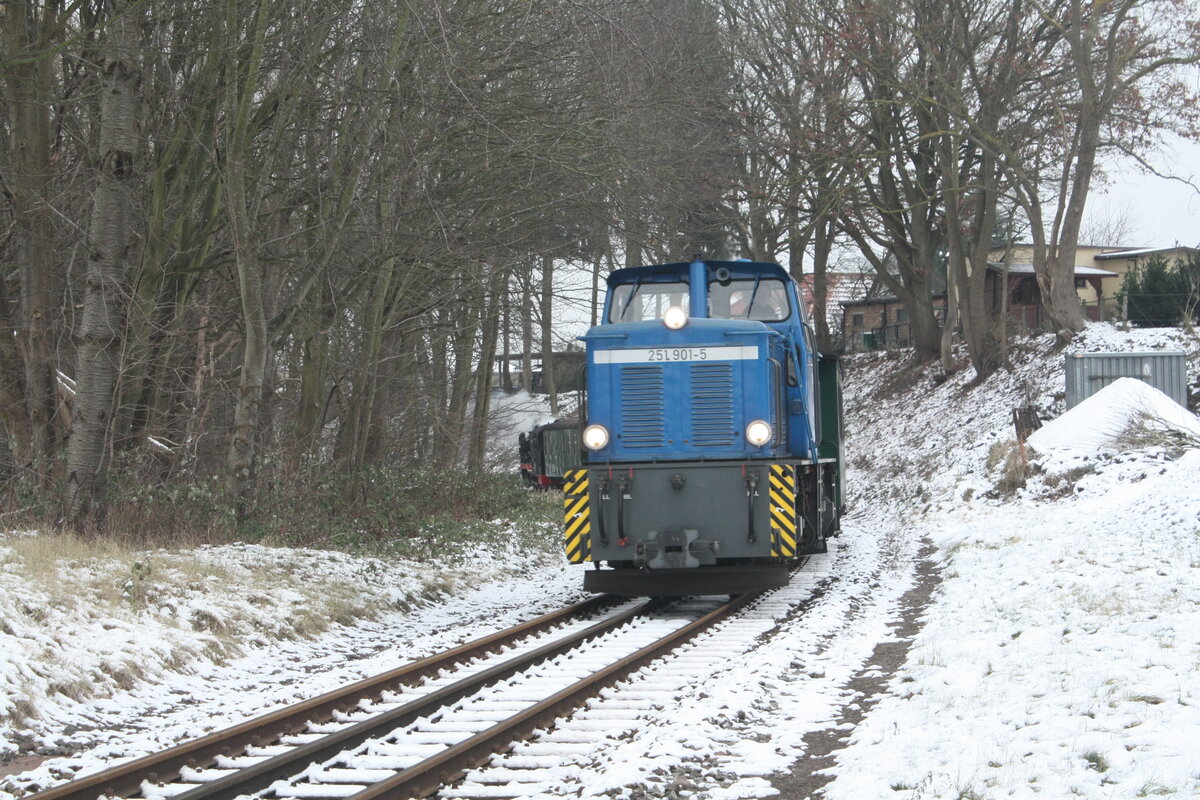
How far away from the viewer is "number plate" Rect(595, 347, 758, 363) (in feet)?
36.7

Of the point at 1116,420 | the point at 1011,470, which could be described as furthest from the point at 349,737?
the point at 1116,420

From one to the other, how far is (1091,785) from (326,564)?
8.72 metres

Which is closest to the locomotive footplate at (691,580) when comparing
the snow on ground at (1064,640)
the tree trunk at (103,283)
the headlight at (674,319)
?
the snow on ground at (1064,640)

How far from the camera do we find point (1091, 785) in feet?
15.8

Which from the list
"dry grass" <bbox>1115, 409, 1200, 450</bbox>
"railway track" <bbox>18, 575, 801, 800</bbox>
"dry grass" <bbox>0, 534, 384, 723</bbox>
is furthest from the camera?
"dry grass" <bbox>1115, 409, 1200, 450</bbox>

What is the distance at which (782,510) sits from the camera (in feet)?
35.8

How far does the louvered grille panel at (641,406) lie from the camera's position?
1128cm

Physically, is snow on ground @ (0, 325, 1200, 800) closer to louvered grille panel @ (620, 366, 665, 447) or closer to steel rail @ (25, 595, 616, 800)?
steel rail @ (25, 595, 616, 800)

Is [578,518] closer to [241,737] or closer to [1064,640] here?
[1064,640]

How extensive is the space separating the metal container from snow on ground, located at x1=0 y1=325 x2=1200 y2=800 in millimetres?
4849

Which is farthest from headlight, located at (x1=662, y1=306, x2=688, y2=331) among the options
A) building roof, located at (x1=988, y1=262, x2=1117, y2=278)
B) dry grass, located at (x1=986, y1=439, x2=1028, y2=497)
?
building roof, located at (x1=988, y1=262, x2=1117, y2=278)

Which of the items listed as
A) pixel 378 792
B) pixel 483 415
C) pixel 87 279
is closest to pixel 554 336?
pixel 483 415

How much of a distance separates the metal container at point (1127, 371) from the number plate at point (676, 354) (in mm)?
12804

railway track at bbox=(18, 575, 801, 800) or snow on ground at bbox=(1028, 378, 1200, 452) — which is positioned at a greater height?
snow on ground at bbox=(1028, 378, 1200, 452)
